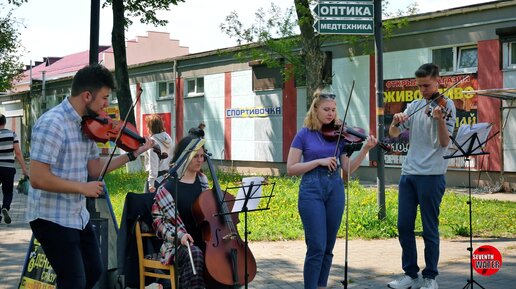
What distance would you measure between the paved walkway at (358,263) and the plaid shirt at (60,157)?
2.91 meters

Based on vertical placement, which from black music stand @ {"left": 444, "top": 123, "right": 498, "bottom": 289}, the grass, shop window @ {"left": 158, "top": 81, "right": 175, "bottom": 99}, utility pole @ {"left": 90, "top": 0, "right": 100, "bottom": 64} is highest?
shop window @ {"left": 158, "top": 81, "right": 175, "bottom": 99}

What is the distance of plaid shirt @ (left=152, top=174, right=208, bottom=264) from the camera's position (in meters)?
5.12

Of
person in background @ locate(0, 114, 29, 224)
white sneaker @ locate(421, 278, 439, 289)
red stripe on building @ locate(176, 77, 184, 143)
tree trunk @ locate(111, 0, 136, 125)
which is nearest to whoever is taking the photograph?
white sneaker @ locate(421, 278, 439, 289)

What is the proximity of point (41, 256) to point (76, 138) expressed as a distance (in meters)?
1.56

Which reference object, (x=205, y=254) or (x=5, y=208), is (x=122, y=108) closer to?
(x=5, y=208)

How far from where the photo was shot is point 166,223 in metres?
5.22

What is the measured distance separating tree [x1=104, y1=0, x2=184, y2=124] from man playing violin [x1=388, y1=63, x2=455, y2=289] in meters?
13.3

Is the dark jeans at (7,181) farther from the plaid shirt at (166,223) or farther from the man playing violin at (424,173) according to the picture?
the man playing violin at (424,173)

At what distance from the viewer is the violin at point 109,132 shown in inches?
165

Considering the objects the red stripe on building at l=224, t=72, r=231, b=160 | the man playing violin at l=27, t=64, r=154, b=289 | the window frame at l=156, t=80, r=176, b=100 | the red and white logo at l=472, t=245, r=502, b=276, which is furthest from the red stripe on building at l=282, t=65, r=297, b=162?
the man playing violin at l=27, t=64, r=154, b=289

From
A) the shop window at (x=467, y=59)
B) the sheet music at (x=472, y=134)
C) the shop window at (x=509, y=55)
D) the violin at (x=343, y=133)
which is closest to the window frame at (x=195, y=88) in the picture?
the shop window at (x=467, y=59)

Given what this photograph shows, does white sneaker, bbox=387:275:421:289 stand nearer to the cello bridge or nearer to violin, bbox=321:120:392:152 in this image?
violin, bbox=321:120:392:152

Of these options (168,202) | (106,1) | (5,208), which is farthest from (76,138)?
(106,1)

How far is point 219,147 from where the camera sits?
28422mm
